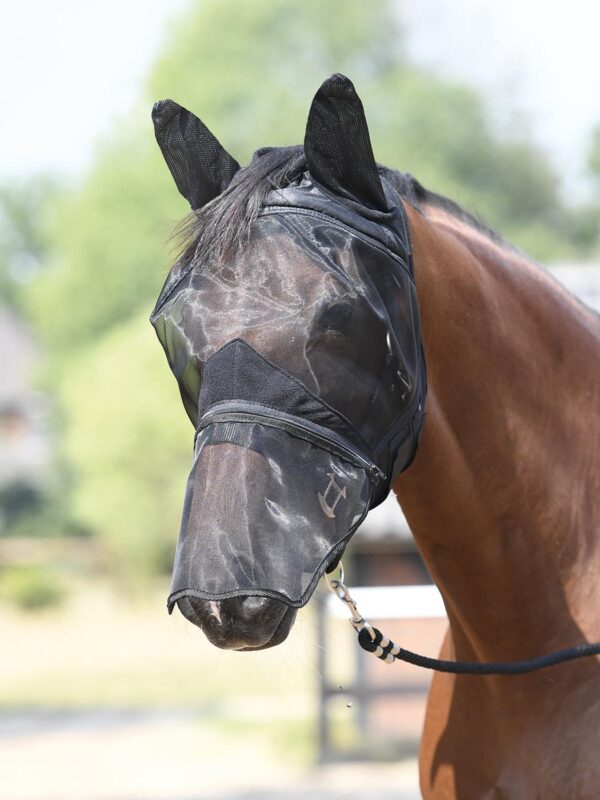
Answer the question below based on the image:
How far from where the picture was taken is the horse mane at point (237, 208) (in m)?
1.92

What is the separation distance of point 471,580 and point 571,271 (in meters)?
7.72

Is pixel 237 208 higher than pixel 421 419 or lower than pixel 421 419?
higher

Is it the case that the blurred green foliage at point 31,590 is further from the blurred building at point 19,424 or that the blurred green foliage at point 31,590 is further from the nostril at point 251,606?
the nostril at point 251,606

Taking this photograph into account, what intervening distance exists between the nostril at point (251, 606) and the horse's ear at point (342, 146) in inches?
29.9

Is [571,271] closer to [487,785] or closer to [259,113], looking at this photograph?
[487,785]

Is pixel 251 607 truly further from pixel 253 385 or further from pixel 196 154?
pixel 196 154

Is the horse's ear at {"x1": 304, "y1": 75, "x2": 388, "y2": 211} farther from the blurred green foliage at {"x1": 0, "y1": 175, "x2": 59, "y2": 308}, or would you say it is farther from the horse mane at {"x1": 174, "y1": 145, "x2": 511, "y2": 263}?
the blurred green foliage at {"x1": 0, "y1": 175, "x2": 59, "y2": 308}

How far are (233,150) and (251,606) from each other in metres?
22.9

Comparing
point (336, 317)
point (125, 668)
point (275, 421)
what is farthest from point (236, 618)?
point (125, 668)

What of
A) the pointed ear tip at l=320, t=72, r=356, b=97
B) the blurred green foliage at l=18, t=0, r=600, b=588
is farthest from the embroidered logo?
the blurred green foliage at l=18, t=0, r=600, b=588

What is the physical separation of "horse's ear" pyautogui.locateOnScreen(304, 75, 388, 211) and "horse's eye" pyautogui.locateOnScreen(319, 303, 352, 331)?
10.3 inches

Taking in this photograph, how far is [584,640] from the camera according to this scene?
226 centimetres

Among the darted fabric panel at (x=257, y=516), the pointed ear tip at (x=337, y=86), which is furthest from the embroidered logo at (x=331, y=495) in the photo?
the pointed ear tip at (x=337, y=86)

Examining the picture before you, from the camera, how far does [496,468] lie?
2.27 metres
